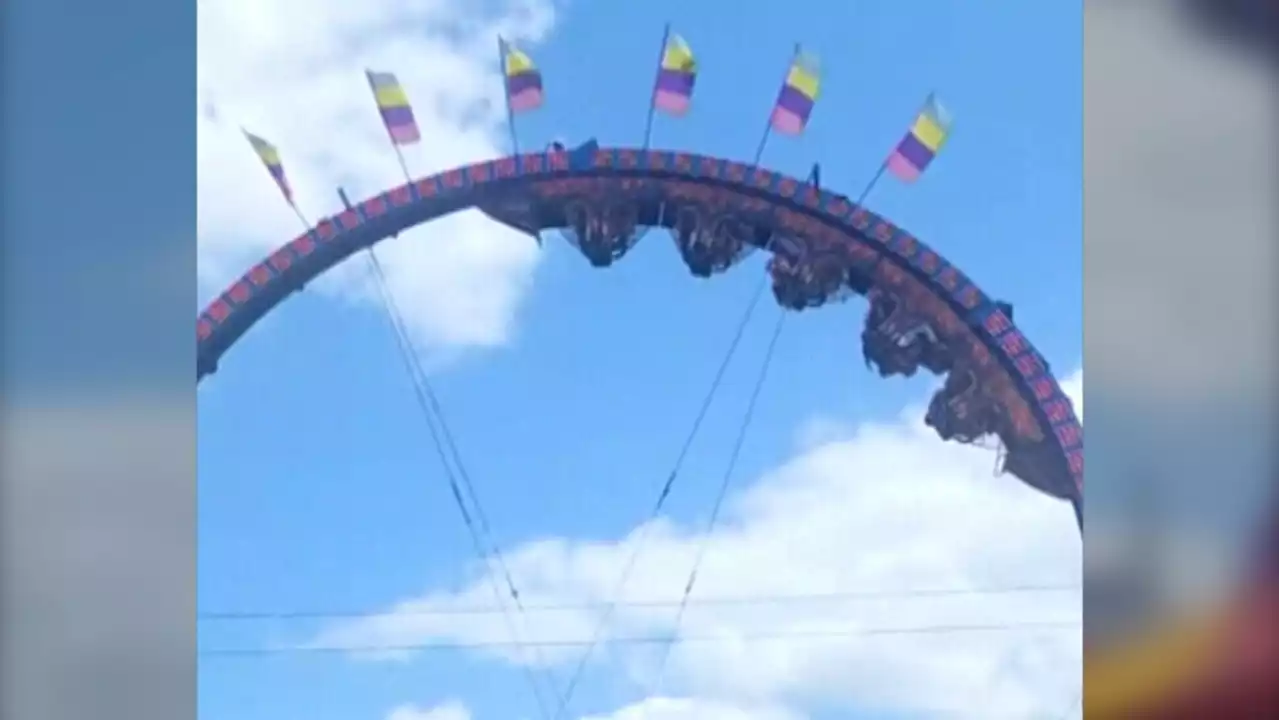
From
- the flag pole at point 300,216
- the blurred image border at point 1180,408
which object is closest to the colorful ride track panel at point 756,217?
the flag pole at point 300,216

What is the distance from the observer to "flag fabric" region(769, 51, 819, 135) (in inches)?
51.9

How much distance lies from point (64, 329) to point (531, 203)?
21.2 inches

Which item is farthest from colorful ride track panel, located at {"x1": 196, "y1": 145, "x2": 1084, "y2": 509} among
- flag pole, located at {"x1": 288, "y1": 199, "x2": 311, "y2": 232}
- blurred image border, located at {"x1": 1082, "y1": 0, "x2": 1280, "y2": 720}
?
blurred image border, located at {"x1": 1082, "y1": 0, "x2": 1280, "y2": 720}

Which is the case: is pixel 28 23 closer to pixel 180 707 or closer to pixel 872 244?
pixel 180 707

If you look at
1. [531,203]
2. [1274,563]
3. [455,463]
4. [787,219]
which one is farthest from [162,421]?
[1274,563]

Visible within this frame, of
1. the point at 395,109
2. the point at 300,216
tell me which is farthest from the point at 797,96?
the point at 300,216

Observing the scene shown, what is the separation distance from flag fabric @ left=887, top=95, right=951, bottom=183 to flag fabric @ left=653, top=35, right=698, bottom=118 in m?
0.22

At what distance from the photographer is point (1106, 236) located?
0.97 metres

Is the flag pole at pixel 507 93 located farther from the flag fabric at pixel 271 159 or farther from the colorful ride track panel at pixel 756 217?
the flag fabric at pixel 271 159

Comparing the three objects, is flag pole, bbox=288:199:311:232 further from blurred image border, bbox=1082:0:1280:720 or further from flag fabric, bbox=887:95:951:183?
blurred image border, bbox=1082:0:1280:720

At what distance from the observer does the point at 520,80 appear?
1.31 m

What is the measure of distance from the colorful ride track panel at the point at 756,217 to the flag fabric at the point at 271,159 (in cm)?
5

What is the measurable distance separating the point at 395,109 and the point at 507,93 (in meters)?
0.12

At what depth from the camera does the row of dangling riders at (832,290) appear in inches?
54.2
